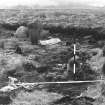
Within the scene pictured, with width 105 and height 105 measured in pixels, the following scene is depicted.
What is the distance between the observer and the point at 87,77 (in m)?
6.00

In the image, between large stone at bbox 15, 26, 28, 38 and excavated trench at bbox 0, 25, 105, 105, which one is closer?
excavated trench at bbox 0, 25, 105, 105

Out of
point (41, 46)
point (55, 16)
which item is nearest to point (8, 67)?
point (41, 46)

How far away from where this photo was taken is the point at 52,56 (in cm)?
658

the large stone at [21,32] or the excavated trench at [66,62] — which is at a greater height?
the large stone at [21,32]

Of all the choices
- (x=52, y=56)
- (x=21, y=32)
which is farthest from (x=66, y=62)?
(x=21, y=32)

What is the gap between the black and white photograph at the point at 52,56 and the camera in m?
5.55

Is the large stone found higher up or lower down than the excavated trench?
higher up

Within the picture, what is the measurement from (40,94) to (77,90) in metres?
0.73

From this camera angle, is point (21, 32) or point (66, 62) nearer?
point (66, 62)

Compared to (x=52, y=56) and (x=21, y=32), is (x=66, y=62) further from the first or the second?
(x=21, y=32)

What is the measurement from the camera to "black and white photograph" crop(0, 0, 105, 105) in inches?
219

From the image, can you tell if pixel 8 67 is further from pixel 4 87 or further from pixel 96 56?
pixel 96 56

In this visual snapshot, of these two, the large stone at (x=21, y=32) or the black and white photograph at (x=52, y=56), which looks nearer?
the black and white photograph at (x=52, y=56)

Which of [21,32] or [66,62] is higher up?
[21,32]
